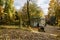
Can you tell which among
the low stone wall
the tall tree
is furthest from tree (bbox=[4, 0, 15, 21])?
the low stone wall

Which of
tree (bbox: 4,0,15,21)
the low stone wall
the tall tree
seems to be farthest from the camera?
the tall tree

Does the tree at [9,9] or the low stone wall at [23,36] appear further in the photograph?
the tree at [9,9]

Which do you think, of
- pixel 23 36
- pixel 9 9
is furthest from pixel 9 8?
pixel 23 36

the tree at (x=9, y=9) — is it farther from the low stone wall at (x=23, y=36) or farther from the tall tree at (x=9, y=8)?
the low stone wall at (x=23, y=36)

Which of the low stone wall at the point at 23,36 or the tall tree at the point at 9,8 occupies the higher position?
the tall tree at the point at 9,8

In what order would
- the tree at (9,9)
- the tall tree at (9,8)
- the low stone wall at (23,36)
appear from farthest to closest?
the tall tree at (9,8)
the tree at (9,9)
the low stone wall at (23,36)

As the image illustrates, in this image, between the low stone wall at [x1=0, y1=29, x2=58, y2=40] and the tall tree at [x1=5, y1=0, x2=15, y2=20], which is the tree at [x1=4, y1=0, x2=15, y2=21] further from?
the low stone wall at [x1=0, y1=29, x2=58, y2=40]

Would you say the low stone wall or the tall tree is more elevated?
the tall tree

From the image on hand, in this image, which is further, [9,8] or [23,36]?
[9,8]

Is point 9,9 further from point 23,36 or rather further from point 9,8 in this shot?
point 23,36

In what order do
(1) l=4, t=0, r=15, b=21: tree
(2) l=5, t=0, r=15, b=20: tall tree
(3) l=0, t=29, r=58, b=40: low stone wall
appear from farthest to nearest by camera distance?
(2) l=5, t=0, r=15, b=20: tall tree → (1) l=4, t=0, r=15, b=21: tree → (3) l=0, t=29, r=58, b=40: low stone wall

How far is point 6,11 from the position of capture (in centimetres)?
3588

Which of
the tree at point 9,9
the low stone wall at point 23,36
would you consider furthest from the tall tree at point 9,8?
the low stone wall at point 23,36

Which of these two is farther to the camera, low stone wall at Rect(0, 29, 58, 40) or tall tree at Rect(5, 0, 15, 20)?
tall tree at Rect(5, 0, 15, 20)
